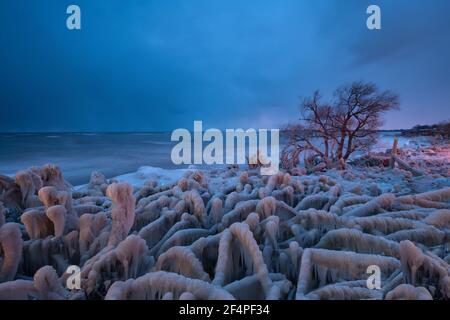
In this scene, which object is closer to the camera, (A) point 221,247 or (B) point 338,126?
(A) point 221,247

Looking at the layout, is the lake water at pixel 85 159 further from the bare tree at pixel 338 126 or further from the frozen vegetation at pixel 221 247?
the frozen vegetation at pixel 221 247

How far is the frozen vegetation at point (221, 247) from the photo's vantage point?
1850mm

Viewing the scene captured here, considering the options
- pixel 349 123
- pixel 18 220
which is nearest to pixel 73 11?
pixel 18 220

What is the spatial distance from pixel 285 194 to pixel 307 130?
22.8 feet

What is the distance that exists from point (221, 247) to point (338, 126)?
29.8 ft

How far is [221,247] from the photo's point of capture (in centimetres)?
225

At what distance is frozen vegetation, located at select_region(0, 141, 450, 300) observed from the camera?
6.07 feet

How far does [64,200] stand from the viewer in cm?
285

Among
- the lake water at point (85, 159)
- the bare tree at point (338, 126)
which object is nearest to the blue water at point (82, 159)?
the lake water at point (85, 159)

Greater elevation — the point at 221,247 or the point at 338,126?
the point at 338,126


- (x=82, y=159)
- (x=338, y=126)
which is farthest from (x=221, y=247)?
(x=82, y=159)

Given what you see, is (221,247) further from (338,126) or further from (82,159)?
(82,159)

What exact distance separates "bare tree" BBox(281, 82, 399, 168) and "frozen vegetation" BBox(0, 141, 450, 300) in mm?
6608

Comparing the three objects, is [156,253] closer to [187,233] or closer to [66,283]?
[187,233]
